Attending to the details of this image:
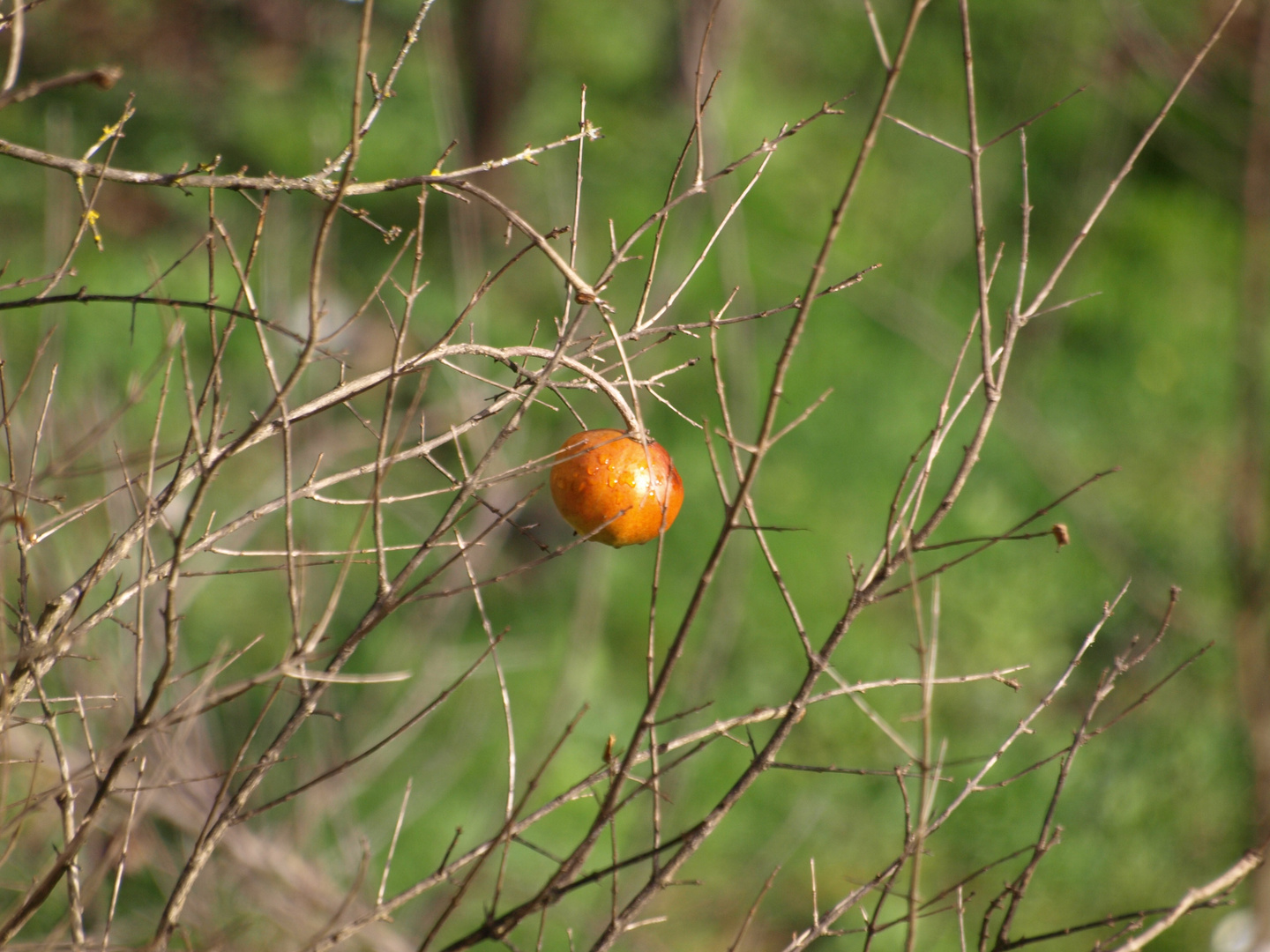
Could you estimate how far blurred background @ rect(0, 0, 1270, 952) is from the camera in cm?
427

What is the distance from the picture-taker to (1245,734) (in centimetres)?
457

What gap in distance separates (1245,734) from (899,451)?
200 centimetres

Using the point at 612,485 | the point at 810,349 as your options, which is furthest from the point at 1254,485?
the point at 612,485

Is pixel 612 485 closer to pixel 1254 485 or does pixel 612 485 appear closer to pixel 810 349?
pixel 1254 485

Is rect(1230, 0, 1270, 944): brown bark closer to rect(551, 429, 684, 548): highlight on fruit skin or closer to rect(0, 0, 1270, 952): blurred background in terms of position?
rect(0, 0, 1270, 952): blurred background

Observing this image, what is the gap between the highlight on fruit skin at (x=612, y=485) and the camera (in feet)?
4.98

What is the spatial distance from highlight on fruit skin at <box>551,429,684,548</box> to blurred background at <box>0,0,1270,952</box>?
80.4 inches

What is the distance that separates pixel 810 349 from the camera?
16.8 ft

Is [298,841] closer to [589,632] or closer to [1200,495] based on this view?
[589,632]

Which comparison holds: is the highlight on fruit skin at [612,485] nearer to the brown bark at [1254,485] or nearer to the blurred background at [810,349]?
the blurred background at [810,349]

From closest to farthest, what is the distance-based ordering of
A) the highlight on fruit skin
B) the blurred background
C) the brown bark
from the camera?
the highlight on fruit skin < the brown bark < the blurred background

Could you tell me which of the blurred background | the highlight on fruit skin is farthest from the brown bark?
the highlight on fruit skin

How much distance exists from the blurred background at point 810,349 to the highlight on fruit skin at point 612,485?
2043 mm

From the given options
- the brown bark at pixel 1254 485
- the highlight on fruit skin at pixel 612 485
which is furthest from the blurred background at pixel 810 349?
the highlight on fruit skin at pixel 612 485
